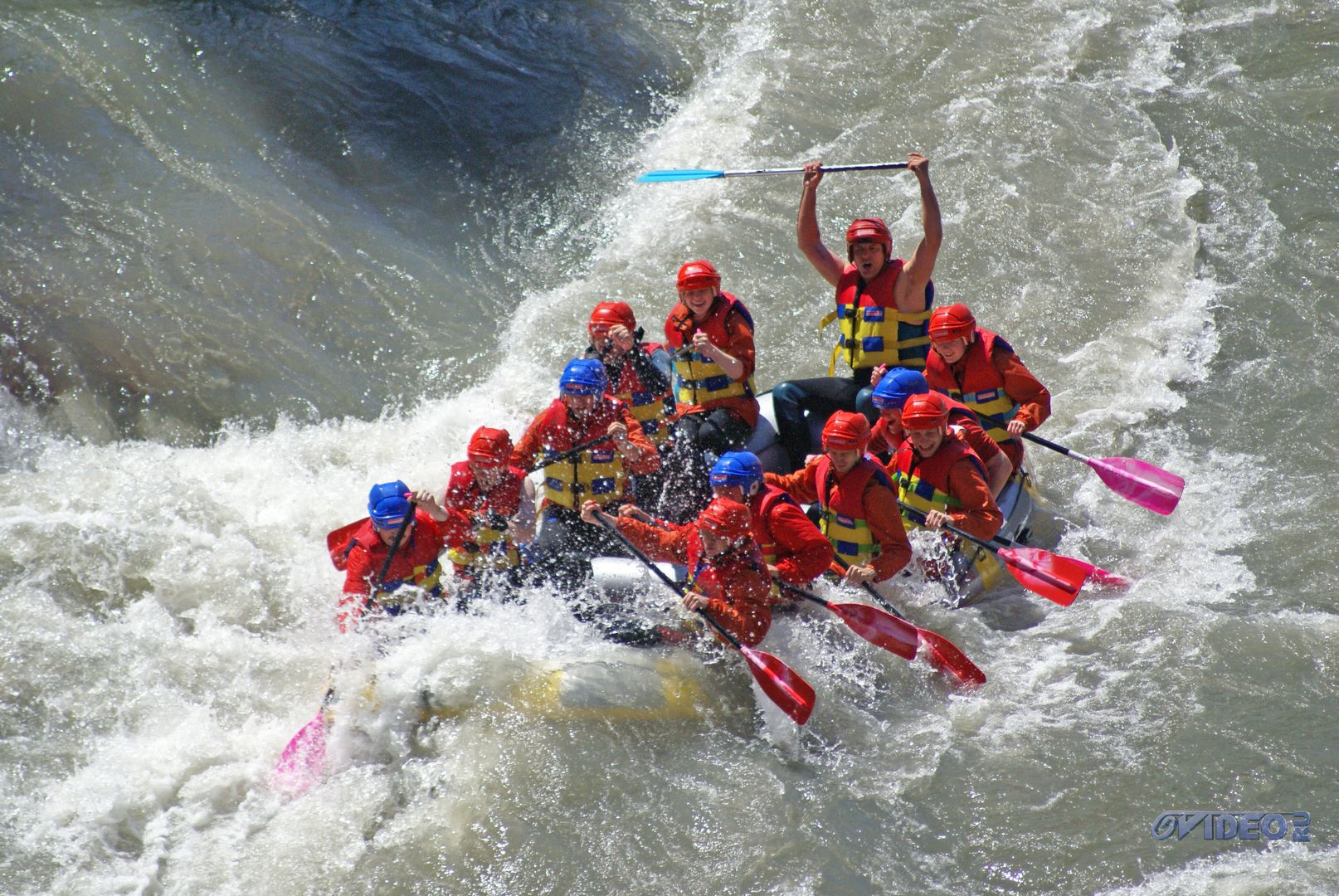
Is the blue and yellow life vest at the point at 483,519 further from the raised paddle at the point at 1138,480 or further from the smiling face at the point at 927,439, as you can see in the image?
the raised paddle at the point at 1138,480

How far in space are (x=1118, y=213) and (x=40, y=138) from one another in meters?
8.61

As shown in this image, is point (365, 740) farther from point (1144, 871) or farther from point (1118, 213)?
point (1118, 213)

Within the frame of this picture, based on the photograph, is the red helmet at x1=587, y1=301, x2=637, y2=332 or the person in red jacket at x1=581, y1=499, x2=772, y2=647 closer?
the person in red jacket at x1=581, y1=499, x2=772, y2=647

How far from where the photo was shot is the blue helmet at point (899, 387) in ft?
20.1

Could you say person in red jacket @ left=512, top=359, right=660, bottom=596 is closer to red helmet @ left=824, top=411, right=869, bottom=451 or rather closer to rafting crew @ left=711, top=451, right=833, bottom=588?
rafting crew @ left=711, top=451, right=833, bottom=588

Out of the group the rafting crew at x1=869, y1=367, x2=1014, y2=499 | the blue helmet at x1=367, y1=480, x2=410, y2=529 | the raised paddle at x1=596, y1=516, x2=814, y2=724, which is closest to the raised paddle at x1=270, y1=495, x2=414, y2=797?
the blue helmet at x1=367, y1=480, x2=410, y2=529

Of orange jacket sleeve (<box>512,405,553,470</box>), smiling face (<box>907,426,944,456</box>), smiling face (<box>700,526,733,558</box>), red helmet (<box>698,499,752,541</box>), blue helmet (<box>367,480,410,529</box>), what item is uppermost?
orange jacket sleeve (<box>512,405,553,470</box>)

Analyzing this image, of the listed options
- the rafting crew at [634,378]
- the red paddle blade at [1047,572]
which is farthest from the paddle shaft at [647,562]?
the red paddle blade at [1047,572]

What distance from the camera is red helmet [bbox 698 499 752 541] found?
5230mm

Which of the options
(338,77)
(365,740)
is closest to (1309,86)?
(338,77)

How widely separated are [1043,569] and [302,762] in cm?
373

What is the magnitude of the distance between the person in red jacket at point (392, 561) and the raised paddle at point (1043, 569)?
2364 millimetres

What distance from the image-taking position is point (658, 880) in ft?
16.6

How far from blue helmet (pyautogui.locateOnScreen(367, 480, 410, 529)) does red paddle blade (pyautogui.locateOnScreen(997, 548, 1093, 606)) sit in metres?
3.00
